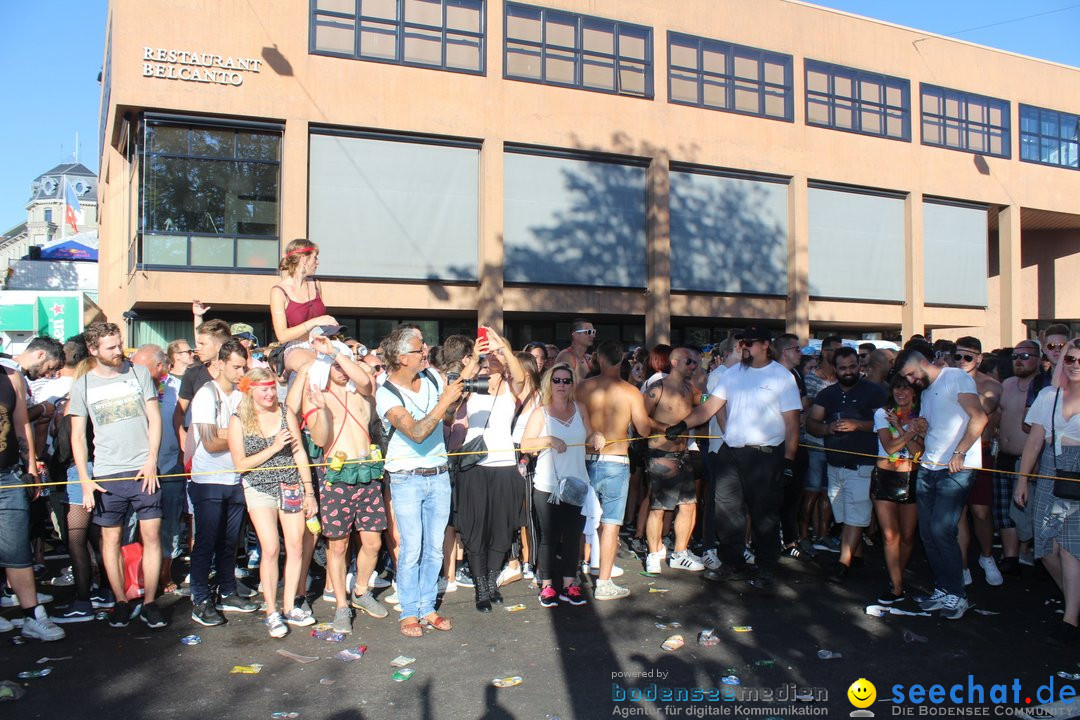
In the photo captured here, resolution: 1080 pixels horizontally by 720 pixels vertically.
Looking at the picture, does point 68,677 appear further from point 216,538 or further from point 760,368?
point 760,368

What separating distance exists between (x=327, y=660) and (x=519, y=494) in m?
1.99

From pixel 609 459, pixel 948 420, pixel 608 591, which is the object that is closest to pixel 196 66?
pixel 609 459

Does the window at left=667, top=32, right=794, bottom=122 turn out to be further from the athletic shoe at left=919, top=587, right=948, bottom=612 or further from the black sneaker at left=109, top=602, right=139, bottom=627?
the black sneaker at left=109, top=602, right=139, bottom=627

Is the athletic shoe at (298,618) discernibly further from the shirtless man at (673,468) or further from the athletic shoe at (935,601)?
the athletic shoe at (935,601)

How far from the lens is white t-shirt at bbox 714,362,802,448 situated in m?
6.57

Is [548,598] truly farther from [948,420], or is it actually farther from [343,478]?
[948,420]

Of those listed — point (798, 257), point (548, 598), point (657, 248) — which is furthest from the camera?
point (798, 257)

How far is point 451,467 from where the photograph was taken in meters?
7.00

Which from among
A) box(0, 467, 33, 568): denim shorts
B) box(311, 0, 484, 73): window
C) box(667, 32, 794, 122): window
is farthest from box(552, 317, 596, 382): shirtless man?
box(667, 32, 794, 122): window

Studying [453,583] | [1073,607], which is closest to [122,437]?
[453,583]

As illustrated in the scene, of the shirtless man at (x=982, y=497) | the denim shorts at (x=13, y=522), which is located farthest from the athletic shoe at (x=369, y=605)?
the shirtless man at (x=982, y=497)

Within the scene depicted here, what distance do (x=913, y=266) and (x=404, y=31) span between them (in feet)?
54.2

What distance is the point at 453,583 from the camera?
22.3ft

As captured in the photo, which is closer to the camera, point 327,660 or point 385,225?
point 327,660
